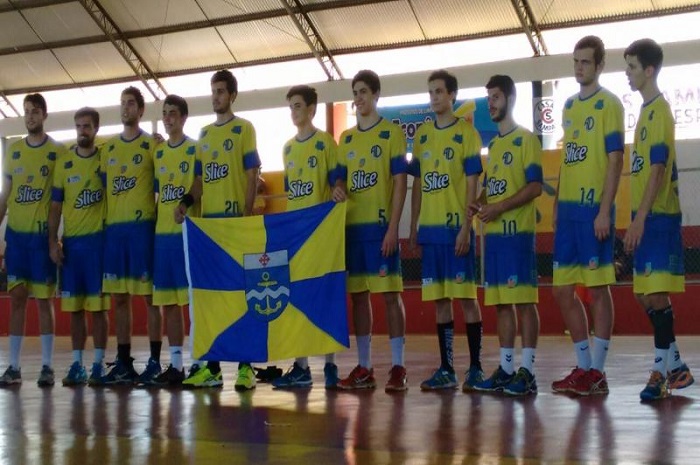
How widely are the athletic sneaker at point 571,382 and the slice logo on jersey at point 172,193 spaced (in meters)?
2.93

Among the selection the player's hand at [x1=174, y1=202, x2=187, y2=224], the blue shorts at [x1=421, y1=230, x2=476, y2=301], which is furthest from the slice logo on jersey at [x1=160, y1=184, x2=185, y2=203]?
the blue shorts at [x1=421, y1=230, x2=476, y2=301]

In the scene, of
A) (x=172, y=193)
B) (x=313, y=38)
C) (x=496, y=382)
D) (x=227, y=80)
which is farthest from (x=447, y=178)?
(x=313, y=38)

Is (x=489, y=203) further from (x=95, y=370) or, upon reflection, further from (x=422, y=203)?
(x=95, y=370)

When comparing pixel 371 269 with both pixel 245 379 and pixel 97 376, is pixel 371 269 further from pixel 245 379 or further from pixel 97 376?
pixel 97 376

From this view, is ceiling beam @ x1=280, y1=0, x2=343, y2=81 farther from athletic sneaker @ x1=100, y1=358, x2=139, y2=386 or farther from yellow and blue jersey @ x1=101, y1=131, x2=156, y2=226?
athletic sneaker @ x1=100, y1=358, x2=139, y2=386

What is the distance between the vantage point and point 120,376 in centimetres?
718

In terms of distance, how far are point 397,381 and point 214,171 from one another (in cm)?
196

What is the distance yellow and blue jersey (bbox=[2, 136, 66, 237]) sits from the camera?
751cm

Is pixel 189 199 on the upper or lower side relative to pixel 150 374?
upper

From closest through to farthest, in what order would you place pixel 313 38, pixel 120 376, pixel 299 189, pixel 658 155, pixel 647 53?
pixel 658 155 < pixel 647 53 < pixel 299 189 < pixel 120 376 < pixel 313 38

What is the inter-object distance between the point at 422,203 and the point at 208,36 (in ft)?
54.8

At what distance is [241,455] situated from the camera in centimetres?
393

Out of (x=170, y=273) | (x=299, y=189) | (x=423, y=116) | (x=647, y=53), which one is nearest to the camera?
(x=647, y=53)

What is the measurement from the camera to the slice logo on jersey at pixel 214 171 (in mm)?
6906
